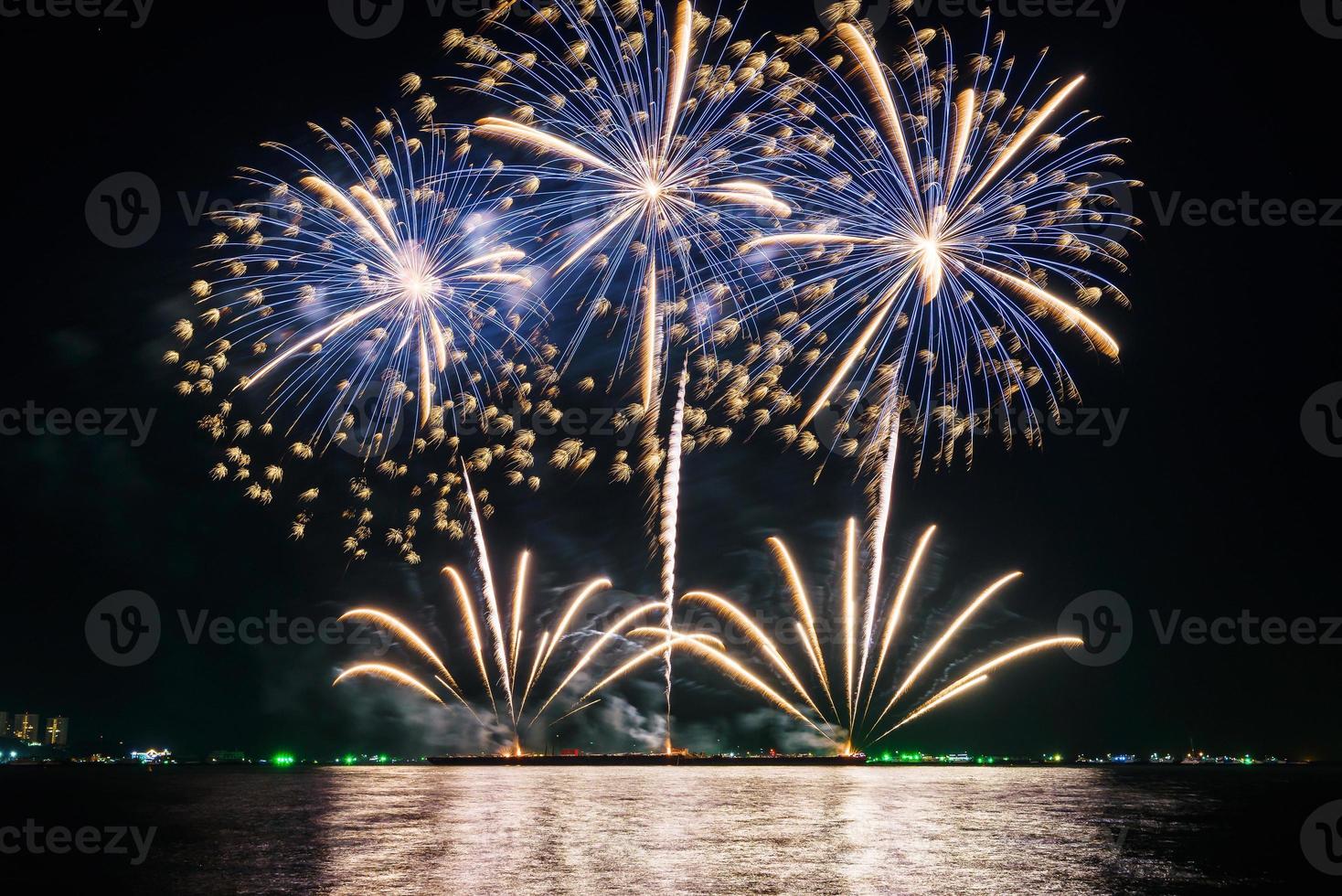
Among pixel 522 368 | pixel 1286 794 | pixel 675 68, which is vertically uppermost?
pixel 675 68

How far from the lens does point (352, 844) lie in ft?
108

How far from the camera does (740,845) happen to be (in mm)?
31859

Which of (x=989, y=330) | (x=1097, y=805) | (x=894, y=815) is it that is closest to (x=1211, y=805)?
(x=1097, y=805)

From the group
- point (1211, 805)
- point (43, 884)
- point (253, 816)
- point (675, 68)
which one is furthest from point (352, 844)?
point (1211, 805)

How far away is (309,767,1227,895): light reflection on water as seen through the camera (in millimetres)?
24234

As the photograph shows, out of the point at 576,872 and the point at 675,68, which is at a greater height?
the point at 675,68

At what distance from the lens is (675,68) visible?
31547 mm

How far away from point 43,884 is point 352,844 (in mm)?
8881

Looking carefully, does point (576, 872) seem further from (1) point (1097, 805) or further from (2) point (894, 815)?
(1) point (1097, 805)

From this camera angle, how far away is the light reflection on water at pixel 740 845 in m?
24.2

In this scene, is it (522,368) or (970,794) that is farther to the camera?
(970,794)

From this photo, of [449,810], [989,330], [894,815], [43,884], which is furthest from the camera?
[449,810]

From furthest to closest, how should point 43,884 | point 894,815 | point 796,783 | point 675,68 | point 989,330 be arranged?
point 796,783 < point 894,815 < point 989,330 < point 675,68 < point 43,884

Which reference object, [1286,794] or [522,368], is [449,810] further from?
[1286,794]
